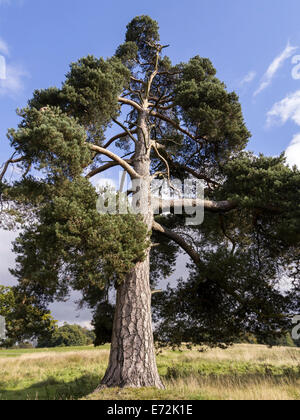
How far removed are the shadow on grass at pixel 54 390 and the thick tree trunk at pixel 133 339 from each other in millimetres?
2424

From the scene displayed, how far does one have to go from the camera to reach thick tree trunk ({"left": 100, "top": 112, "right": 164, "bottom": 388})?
7711mm

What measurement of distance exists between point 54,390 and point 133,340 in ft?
15.6

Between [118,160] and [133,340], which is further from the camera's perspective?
[118,160]

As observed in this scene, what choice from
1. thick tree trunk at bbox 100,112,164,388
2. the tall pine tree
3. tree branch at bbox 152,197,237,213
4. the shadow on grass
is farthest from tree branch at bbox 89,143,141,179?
the shadow on grass

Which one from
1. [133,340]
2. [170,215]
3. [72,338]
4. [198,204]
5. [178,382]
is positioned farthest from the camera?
[72,338]

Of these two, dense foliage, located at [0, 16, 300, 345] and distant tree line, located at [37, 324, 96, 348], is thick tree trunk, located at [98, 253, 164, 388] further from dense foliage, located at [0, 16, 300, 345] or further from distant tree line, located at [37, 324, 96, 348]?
distant tree line, located at [37, 324, 96, 348]

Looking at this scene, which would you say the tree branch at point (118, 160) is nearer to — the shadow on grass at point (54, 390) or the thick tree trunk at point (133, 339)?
the thick tree trunk at point (133, 339)

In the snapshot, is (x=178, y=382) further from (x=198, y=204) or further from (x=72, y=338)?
(x=72, y=338)

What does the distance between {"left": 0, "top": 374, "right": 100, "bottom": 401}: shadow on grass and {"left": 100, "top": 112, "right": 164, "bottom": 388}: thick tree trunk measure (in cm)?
242

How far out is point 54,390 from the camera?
10.6 meters

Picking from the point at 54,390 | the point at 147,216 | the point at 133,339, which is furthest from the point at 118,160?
the point at 54,390

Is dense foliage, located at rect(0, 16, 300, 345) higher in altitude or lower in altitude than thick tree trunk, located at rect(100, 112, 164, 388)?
higher
